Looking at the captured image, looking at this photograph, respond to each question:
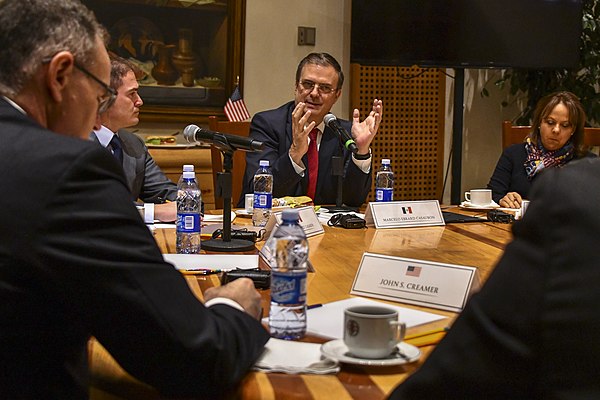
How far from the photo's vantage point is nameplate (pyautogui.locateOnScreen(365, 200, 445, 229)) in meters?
2.72

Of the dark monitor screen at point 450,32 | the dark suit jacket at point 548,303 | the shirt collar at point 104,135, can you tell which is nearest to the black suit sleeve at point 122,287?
the dark suit jacket at point 548,303

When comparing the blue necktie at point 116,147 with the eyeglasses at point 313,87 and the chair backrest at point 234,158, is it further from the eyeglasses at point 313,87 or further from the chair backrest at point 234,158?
the eyeglasses at point 313,87

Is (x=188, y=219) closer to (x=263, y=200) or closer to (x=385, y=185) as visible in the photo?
(x=263, y=200)

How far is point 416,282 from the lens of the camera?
1593 mm

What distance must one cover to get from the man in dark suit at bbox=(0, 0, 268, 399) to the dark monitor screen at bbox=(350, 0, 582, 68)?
3.95 metres

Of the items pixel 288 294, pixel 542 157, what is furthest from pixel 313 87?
pixel 288 294

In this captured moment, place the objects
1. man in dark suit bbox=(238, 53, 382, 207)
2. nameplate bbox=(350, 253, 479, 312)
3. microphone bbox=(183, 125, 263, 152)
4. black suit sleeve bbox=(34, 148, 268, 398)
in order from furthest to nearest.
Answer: man in dark suit bbox=(238, 53, 382, 207), microphone bbox=(183, 125, 263, 152), nameplate bbox=(350, 253, 479, 312), black suit sleeve bbox=(34, 148, 268, 398)

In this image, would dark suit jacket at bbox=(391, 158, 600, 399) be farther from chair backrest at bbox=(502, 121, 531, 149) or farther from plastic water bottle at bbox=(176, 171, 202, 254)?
chair backrest at bbox=(502, 121, 531, 149)

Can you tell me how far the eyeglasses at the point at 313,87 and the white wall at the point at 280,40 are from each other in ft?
5.34

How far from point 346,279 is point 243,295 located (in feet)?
1.71

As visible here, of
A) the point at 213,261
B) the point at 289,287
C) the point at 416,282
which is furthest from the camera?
the point at 213,261

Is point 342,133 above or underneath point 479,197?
above

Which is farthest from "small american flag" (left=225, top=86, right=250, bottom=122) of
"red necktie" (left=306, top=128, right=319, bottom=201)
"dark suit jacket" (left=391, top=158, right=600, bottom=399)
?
"dark suit jacket" (left=391, top=158, right=600, bottom=399)

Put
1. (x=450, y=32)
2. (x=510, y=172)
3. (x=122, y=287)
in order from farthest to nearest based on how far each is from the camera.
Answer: (x=450, y=32), (x=510, y=172), (x=122, y=287)
